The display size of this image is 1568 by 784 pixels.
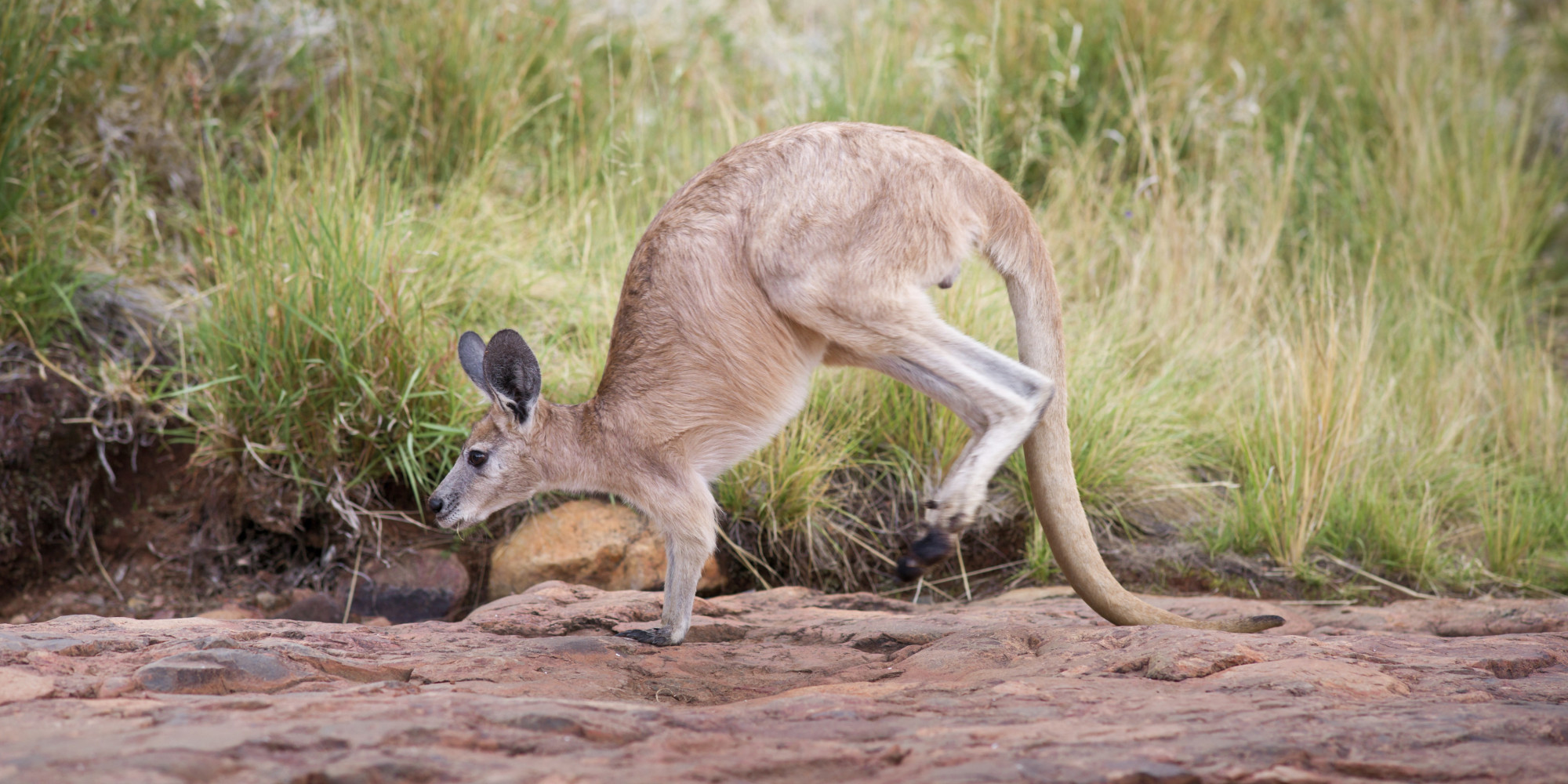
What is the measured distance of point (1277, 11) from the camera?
28.0ft

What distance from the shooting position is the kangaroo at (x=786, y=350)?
3.52 m

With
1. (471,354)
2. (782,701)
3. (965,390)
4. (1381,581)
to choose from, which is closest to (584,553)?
(471,354)

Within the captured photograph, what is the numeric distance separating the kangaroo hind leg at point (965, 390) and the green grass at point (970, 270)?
4.30ft

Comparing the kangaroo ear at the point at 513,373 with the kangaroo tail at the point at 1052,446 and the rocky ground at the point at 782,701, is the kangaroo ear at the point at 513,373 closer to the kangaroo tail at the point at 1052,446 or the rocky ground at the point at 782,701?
the rocky ground at the point at 782,701

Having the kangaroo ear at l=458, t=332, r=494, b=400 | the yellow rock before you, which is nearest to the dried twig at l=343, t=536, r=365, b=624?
the yellow rock

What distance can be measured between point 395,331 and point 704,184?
5.99 ft

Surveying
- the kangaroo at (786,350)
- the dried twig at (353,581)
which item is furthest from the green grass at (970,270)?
the kangaroo at (786,350)

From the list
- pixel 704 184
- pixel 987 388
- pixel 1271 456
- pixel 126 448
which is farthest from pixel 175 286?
pixel 1271 456

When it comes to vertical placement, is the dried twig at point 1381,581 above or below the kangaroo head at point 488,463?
below

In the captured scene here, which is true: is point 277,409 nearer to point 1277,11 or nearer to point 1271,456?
point 1271,456

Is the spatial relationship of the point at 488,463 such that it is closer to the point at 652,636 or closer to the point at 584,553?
the point at 652,636

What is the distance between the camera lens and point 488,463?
12.9ft

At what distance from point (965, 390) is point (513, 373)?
1.50 metres

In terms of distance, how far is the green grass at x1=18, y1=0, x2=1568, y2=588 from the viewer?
4.89 metres
